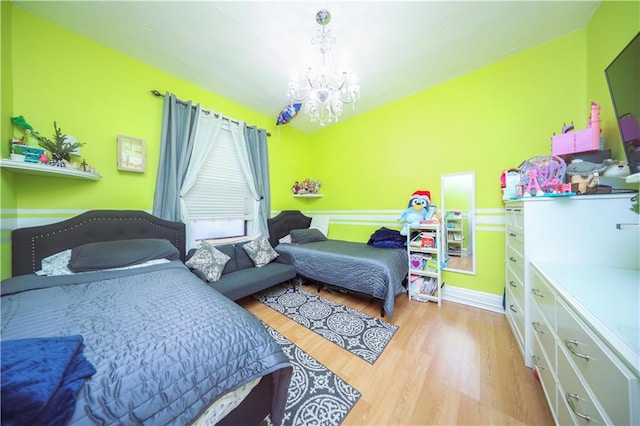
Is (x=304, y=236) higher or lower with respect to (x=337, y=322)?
higher

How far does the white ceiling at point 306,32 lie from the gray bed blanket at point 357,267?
6.47 ft

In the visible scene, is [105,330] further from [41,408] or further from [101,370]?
[41,408]

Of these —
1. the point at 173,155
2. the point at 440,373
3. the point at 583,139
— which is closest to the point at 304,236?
the point at 173,155

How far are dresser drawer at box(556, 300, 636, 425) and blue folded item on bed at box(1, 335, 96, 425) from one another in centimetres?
152

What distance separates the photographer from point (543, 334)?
1.15 metres

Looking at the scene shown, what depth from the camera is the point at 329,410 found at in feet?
3.77

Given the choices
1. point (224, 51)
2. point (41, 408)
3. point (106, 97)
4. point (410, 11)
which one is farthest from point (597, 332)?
point (106, 97)

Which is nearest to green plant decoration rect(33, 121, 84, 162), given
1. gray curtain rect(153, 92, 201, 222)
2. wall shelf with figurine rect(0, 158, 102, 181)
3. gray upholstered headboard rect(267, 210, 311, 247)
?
wall shelf with figurine rect(0, 158, 102, 181)

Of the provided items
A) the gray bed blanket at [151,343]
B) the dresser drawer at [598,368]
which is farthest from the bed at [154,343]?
the dresser drawer at [598,368]

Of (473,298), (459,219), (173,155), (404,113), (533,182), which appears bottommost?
(473,298)

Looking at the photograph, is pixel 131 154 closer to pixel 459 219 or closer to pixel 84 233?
pixel 84 233

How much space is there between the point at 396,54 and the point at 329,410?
306cm

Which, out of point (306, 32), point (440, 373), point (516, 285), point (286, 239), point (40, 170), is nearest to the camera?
point (440, 373)

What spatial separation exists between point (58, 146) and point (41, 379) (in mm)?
2064
